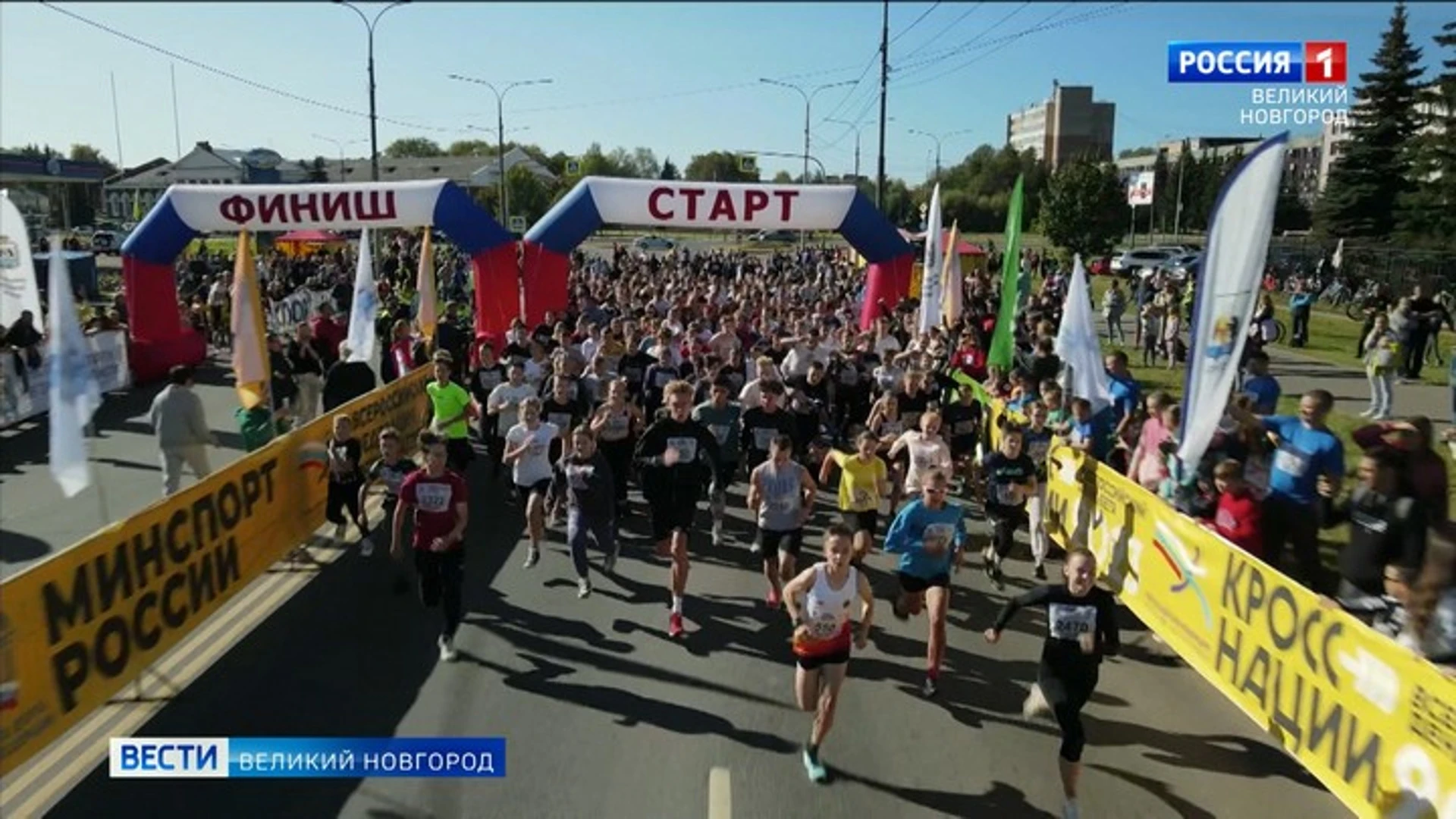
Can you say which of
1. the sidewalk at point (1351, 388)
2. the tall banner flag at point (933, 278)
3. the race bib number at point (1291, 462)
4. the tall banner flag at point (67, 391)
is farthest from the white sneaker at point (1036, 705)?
the sidewalk at point (1351, 388)

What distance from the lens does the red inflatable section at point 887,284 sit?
1798cm

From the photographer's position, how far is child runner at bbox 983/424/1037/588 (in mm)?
8633

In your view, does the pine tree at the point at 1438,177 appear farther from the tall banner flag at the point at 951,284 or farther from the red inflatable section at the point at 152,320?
the red inflatable section at the point at 152,320

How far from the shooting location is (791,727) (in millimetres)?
6371

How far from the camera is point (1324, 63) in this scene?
17.0 meters

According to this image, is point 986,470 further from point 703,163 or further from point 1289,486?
point 703,163

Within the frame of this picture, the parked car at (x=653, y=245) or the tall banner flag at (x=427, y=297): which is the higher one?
the parked car at (x=653, y=245)

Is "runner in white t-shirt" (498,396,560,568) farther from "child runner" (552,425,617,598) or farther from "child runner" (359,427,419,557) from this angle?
"child runner" (359,427,419,557)

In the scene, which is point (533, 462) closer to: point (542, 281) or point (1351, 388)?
point (542, 281)

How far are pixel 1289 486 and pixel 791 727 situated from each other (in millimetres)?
4584

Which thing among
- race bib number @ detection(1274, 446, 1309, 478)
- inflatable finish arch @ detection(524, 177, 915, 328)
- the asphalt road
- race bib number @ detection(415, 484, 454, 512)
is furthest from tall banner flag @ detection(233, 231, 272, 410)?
race bib number @ detection(1274, 446, 1309, 478)

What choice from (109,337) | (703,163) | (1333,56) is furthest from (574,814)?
(703,163)

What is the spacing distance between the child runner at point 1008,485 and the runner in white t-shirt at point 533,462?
161 inches

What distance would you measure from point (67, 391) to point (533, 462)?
3.83 meters
